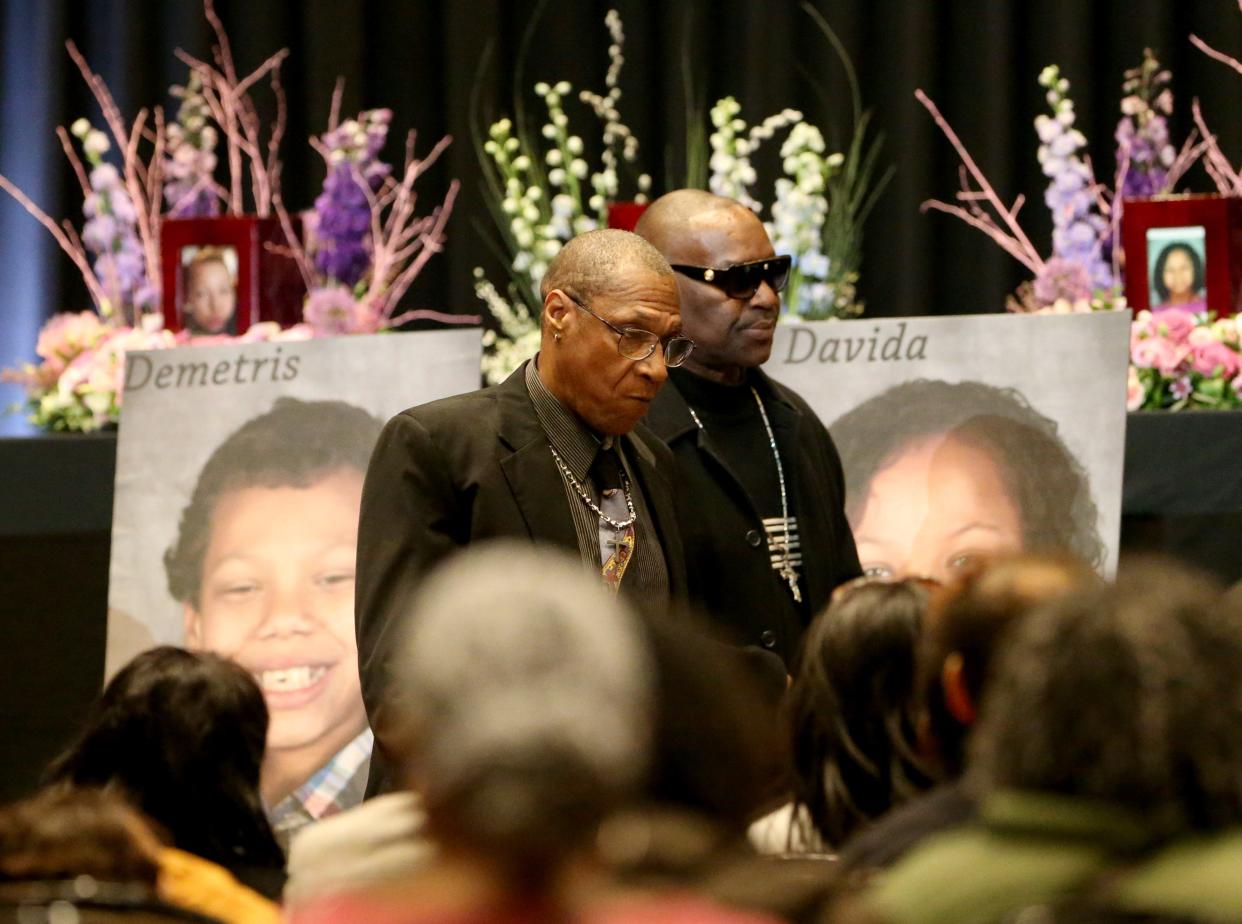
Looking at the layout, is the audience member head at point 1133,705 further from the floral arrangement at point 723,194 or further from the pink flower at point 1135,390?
the floral arrangement at point 723,194

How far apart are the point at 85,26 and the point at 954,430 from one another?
11.7ft

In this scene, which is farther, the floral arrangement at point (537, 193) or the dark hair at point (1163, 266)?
the floral arrangement at point (537, 193)

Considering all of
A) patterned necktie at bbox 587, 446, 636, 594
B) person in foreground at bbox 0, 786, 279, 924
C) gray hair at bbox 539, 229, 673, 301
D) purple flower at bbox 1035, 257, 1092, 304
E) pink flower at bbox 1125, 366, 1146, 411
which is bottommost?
person in foreground at bbox 0, 786, 279, 924

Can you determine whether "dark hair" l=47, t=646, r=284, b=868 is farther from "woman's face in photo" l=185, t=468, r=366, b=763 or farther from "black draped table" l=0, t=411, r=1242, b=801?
"black draped table" l=0, t=411, r=1242, b=801

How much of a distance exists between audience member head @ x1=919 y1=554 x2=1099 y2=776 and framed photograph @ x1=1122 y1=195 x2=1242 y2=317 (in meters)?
2.55

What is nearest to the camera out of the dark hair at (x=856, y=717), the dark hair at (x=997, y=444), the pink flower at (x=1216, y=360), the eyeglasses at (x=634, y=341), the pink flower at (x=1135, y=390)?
the dark hair at (x=856, y=717)

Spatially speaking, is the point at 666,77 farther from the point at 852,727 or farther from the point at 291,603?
the point at 852,727

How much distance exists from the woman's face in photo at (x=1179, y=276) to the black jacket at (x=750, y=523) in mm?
1142

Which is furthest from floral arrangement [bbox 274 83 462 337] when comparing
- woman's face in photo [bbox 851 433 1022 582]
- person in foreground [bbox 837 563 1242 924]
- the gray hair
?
person in foreground [bbox 837 563 1242 924]

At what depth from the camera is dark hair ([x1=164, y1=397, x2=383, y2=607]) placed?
425cm

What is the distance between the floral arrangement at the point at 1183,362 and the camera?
4133 mm

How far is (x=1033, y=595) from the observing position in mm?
1865

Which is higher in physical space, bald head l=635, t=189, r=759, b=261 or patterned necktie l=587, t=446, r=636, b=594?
bald head l=635, t=189, r=759, b=261

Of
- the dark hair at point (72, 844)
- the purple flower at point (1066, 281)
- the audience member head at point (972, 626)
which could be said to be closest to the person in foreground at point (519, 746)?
Result: the dark hair at point (72, 844)
